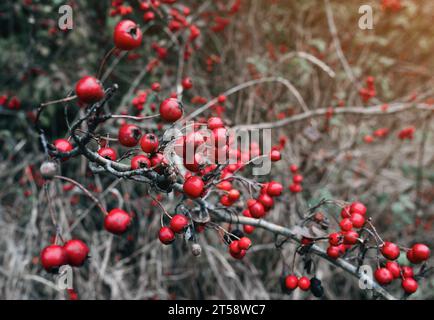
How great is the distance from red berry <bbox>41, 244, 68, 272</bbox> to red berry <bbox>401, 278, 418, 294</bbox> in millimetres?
1497

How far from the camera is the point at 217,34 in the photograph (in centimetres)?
411

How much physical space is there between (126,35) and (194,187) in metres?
0.60

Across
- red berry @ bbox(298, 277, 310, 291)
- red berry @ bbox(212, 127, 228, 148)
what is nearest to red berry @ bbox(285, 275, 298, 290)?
red berry @ bbox(298, 277, 310, 291)

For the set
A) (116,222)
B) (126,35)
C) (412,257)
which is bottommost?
(412,257)

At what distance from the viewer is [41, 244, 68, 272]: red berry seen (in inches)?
46.4

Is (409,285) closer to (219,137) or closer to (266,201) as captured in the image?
(266,201)

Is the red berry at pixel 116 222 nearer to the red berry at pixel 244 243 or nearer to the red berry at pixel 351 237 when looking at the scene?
the red berry at pixel 244 243

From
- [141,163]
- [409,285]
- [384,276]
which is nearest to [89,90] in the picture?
[141,163]

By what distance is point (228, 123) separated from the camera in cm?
208

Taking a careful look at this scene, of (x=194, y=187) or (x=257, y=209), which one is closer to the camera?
(x=194, y=187)

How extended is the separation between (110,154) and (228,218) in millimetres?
641

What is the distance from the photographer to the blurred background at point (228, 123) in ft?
9.50

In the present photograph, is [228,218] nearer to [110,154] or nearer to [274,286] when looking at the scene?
[110,154]

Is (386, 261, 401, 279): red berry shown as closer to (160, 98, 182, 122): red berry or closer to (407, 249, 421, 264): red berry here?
(407, 249, 421, 264): red berry
